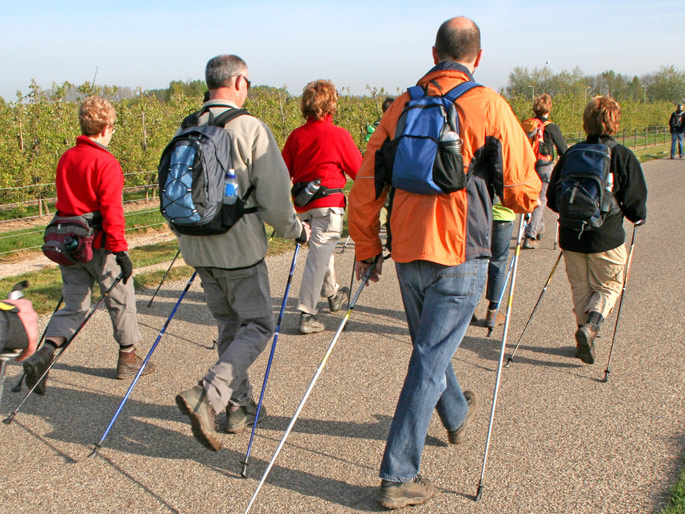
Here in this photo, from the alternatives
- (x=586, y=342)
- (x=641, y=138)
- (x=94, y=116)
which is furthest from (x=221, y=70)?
(x=641, y=138)

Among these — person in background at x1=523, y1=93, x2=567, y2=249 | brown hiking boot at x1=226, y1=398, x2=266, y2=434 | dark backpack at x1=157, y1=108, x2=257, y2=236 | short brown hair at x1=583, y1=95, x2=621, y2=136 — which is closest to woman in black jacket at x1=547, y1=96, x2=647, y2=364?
short brown hair at x1=583, y1=95, x2=621, y2=136

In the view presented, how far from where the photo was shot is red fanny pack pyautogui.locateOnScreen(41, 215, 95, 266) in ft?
14.2

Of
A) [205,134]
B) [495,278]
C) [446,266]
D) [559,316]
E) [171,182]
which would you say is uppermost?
[205,134]

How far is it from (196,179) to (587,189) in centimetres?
288

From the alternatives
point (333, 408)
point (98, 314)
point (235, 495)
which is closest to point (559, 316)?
point (333, 408)

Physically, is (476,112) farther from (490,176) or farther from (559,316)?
(559,316)

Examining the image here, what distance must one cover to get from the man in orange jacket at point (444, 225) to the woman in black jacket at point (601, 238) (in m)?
2.00

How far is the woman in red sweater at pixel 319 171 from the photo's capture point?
216 inches

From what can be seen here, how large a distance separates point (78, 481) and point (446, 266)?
7.42 ft

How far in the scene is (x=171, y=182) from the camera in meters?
3.31

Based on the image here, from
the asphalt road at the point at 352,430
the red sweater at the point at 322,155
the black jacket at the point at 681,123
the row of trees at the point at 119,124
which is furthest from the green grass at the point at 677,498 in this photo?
the black jacket at the point at 681,123

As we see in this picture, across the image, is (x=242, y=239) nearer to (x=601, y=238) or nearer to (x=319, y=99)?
(x=319, y=99)

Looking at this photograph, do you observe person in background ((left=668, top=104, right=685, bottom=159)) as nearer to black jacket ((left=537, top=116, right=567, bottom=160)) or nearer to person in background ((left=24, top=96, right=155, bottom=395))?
black jacket ((left=537, top=116, right=567, bottom=160))

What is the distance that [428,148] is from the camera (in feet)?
9.25
